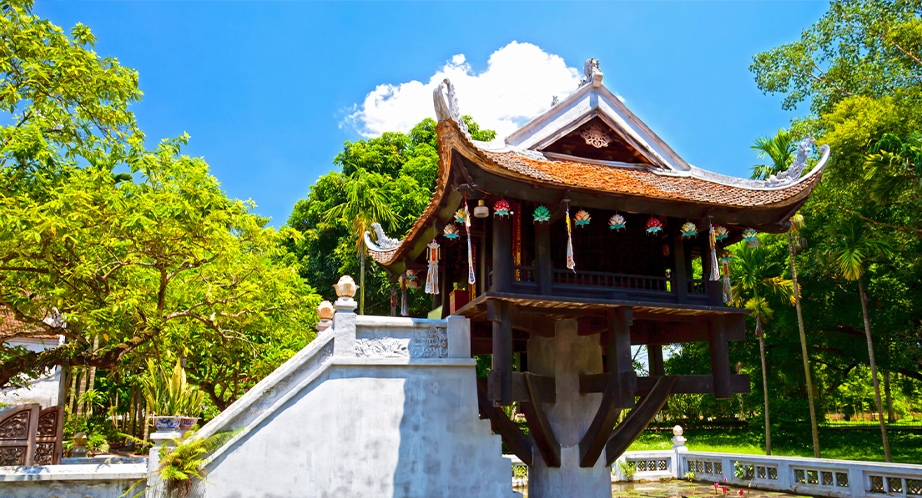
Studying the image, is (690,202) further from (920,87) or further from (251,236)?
(920,87)

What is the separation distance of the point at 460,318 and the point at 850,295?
19126 millimetres

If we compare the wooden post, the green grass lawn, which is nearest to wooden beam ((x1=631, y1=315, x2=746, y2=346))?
the wooden post

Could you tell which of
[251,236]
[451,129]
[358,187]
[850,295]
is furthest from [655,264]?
[850,295]

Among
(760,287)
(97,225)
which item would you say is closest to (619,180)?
(97,225)

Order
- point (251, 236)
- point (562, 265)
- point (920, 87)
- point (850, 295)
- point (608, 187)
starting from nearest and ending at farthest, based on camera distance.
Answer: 1. point (608, 187)
2. point (562, 265)
3. point (251, 236)
4. point (920, 87)
5. point (850, 295)

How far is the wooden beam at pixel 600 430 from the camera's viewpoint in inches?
383

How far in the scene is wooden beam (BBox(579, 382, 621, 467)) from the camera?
9.72 m

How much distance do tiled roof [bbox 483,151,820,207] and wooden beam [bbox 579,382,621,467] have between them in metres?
2.98

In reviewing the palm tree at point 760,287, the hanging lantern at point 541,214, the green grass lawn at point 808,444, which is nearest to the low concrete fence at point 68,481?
the hanging lantern at point 541,214

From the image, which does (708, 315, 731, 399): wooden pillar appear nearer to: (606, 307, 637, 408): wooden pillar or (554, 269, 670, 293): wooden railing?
(554, 269, 670, 293): wooden railing

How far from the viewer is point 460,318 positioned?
10.2m

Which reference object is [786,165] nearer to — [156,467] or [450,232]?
[450,232]

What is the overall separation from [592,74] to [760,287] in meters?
16.6

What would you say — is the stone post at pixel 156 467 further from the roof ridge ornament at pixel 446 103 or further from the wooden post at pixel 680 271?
the wooden post at pixel 680 271
